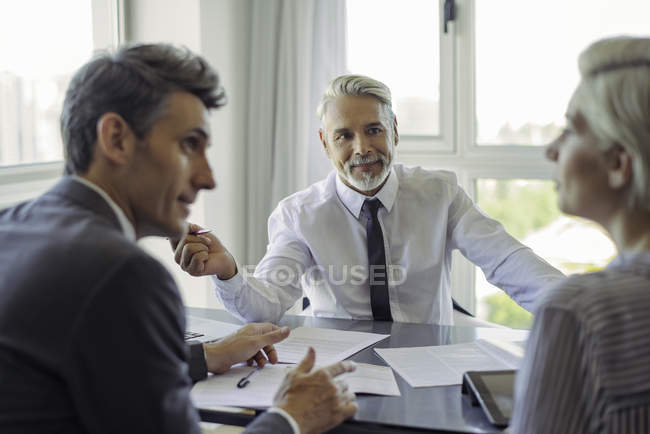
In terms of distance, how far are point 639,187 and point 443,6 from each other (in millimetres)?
2602

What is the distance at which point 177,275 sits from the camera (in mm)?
3160

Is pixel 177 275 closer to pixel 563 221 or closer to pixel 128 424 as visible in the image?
pixel 563 221

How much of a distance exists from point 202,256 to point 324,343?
1.48ft

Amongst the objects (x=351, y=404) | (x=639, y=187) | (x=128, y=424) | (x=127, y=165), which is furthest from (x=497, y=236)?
(x=128, y=424)

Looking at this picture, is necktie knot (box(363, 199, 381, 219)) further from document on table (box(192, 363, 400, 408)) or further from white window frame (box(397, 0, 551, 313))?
white window frame (box(397, 0, 551, 313))

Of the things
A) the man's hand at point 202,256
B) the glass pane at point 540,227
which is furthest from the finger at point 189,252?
the glass pane at point 540,227

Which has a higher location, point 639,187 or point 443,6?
point 443,6

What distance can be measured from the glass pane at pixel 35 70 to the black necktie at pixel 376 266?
4.11 ft

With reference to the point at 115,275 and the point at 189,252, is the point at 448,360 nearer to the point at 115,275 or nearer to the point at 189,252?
the point at 189,252

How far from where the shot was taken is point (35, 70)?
95.3 inches

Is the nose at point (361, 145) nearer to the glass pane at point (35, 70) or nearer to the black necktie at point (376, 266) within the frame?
the black necktie at point (376, 266)

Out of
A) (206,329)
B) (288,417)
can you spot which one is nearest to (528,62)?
(206,329)

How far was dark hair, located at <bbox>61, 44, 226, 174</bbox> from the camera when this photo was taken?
3.69ft

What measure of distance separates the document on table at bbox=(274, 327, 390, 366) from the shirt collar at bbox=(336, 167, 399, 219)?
0.58 m
